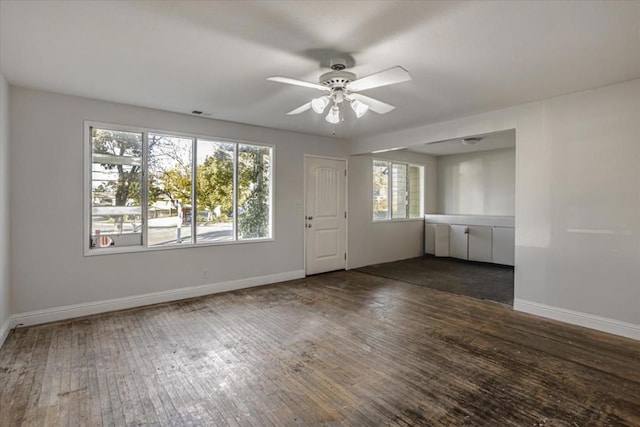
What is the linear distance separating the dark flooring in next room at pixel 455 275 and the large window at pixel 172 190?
2494mm

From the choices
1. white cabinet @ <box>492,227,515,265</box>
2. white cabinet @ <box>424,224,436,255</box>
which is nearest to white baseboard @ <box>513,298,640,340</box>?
white cabinet @ <box>492,227,515,265</box>

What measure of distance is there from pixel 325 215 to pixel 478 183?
3.84 metres

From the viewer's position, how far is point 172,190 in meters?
4.25

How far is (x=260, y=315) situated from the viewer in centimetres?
371

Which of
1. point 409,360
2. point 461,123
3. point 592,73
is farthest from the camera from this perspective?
point 461,123

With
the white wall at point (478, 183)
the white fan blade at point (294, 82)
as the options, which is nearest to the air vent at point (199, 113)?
the white fan blade at point (294, 82)

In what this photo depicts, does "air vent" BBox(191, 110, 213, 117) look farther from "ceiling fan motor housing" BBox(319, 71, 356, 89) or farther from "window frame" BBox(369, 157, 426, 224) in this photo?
"window frame" BBox(369, 157, 426, 224)

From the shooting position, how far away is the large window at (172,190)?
12.5 ft

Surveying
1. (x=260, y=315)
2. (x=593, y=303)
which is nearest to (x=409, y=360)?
(x=260, y=315)

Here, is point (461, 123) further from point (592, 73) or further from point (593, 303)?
point (593, 303)

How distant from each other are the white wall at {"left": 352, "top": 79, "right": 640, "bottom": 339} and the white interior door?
107 inches

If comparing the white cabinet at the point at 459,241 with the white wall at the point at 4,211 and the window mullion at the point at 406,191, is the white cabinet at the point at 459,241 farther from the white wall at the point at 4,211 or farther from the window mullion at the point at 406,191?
the white wall at the point at 4,211

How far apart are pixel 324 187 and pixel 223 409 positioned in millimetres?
4161

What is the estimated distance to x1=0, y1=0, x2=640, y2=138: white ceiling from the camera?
6.41 ft
